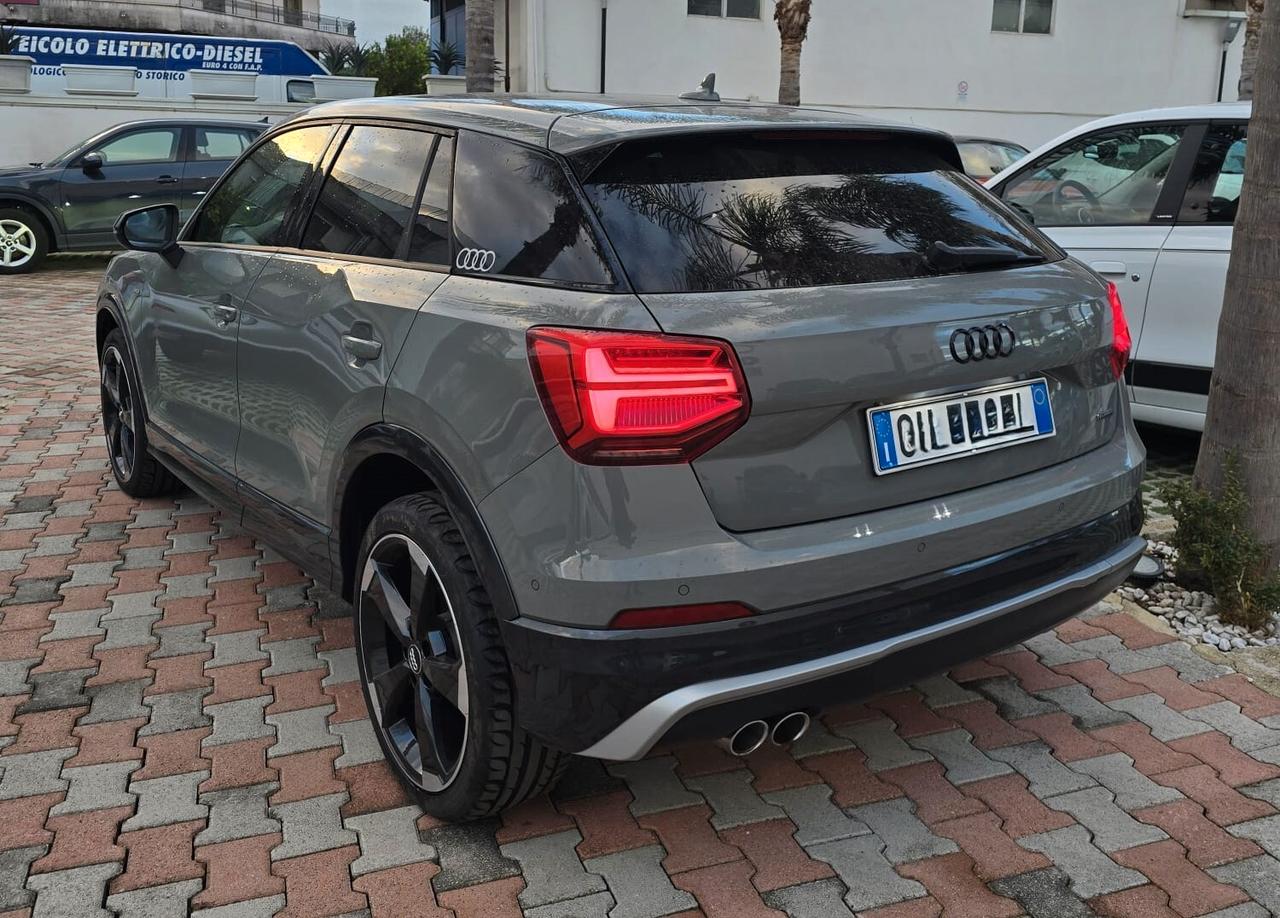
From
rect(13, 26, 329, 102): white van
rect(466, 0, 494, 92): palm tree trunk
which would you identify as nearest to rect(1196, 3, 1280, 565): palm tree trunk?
rect(466, 0, 494, 92): palm tree trunk

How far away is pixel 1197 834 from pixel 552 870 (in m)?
1.51

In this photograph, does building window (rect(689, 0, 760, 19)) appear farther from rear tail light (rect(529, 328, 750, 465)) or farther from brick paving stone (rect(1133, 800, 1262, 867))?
rear tail light (rect(529, 328, 750, 465))

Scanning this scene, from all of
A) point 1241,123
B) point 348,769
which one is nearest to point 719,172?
point 348,769

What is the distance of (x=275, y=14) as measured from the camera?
2323 inches

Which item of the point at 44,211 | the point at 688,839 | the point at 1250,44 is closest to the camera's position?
the point at 688,839

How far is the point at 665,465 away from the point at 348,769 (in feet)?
4.68

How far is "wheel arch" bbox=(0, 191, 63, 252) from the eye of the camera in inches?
523

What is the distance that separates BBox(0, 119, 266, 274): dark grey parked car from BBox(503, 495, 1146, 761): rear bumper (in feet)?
41.6

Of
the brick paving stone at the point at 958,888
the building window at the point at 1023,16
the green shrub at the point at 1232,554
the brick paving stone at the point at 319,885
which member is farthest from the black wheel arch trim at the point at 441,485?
the building window at the point at 1023,16

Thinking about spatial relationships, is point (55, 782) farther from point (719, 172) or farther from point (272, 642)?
point (719, 172)

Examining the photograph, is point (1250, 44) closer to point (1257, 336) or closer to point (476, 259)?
point (1257, 336)

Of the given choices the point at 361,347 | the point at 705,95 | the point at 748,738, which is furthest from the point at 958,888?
the point at 705,95

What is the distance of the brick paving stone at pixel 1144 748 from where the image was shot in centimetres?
313

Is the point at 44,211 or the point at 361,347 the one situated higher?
the point at 361,347
